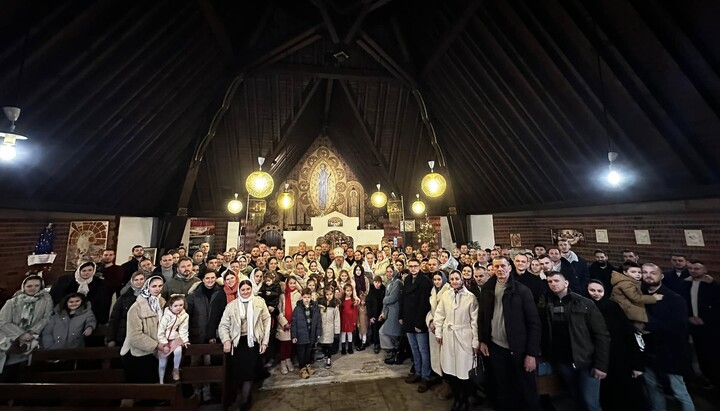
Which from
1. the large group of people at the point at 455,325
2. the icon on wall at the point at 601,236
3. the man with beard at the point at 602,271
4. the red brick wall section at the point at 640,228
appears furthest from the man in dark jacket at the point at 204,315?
the icon on wall at the point at 601,236

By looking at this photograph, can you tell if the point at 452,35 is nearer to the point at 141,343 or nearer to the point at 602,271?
the point at 602,271

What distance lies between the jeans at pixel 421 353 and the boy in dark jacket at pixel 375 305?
1.06 m

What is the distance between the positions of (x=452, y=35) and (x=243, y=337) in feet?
19.4

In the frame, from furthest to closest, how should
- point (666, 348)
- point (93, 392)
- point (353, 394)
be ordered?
point (353, 394) < point (666, 348) < point (93, 392)

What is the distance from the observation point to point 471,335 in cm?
318

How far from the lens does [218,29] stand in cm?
463

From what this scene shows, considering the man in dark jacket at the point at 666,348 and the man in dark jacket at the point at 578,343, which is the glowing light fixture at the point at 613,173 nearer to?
the man in dark jacket at the point at 666,348

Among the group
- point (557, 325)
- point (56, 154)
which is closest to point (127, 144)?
point (56, 154)

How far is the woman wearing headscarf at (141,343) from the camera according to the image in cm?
283

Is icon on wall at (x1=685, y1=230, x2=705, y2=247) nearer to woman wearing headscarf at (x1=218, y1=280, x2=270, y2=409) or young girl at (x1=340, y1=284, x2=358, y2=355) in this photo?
young girl at (x1=340, y1=284, x2=358, y2=355)

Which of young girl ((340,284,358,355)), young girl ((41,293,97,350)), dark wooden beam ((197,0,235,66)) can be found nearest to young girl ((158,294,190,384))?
young girl ((41,293,97,350))

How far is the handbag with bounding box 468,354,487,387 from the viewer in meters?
3.16

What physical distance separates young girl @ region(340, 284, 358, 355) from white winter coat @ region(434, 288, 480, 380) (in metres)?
1.83

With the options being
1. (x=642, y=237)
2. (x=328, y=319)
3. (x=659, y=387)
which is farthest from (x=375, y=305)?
(x=642, y=237)
